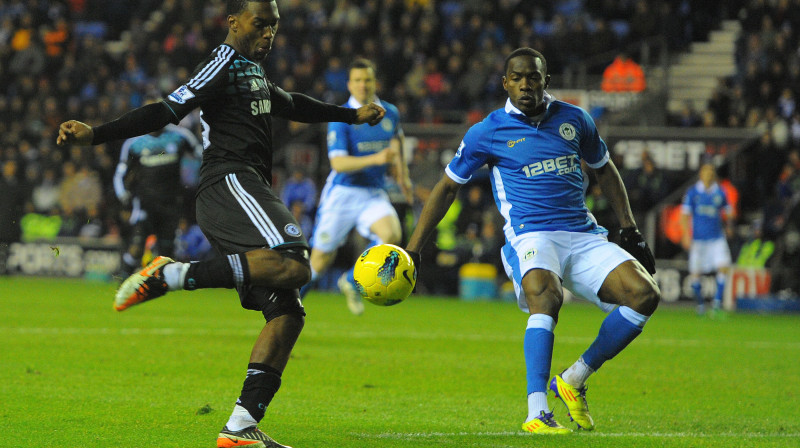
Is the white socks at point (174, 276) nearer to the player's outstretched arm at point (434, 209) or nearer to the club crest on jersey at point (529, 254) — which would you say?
the player's outstretched arm at point (434, 209)

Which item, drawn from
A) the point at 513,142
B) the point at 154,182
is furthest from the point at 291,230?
the point at 154,182

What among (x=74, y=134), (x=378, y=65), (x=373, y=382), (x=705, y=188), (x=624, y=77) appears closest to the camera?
(x=74, y=134)

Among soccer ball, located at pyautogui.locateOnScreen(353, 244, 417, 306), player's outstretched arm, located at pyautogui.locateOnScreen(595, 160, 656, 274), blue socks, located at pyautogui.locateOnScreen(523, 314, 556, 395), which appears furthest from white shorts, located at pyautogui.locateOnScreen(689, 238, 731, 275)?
soccer ball, located at pyautogui.locateOnScreen(353, 244, 417, 306)

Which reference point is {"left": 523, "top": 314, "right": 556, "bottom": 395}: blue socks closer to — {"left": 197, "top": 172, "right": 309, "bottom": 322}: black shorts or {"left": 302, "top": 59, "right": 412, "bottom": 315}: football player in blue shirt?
{"left": 197, "top": 172, "right": 309, "bottom": 322}: black shorts

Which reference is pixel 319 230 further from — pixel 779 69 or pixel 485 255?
pixel 779 69

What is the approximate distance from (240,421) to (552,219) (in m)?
2.37

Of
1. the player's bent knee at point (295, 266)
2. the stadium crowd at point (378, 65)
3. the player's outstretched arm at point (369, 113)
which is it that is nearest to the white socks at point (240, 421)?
the player's bent knee at point (295, 266)

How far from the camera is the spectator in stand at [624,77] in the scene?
74.4 feet

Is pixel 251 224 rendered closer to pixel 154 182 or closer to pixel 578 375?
pixel 578 375

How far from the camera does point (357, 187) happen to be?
11695mm

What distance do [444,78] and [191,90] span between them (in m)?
19.7

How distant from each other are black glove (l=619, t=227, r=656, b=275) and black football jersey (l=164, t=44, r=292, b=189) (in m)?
2.36

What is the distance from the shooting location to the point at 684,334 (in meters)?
13.5

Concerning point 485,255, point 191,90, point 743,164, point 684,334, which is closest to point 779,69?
point 743,164
